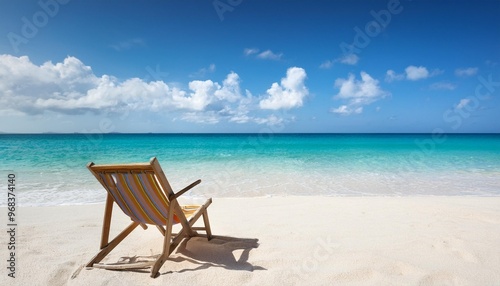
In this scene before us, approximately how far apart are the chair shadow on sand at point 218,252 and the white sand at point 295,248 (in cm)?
1

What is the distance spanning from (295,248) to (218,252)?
96 cm

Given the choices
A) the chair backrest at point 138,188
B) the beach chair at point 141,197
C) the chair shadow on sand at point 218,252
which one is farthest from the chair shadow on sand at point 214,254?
the chair backrest at point 138,188

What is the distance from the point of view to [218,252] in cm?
327

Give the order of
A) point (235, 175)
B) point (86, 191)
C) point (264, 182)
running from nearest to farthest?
point (86, 191) → point (264, 182) → point (235, 175)

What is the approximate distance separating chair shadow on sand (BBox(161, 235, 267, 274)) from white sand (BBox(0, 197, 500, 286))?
0.04 feet

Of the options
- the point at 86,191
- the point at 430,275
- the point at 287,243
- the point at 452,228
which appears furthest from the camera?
the point at 86,191

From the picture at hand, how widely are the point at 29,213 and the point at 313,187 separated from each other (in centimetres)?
719

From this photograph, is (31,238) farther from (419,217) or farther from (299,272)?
(419,217)

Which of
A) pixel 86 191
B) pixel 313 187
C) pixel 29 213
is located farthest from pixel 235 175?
pixel 29 213

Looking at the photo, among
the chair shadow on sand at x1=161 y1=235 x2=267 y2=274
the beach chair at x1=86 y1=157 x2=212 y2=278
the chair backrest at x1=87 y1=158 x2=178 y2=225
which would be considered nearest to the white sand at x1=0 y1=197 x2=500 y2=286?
the chair shadow on sand at x1=161 y1=235 x2=267 y2=274

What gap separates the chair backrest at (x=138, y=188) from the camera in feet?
8.36

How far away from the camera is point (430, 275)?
2562 mm

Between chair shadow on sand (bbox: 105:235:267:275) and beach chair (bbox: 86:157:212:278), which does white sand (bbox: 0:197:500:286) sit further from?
beach chair (bbox: 86:157:212:278)

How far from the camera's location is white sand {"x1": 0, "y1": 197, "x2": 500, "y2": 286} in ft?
8.53
